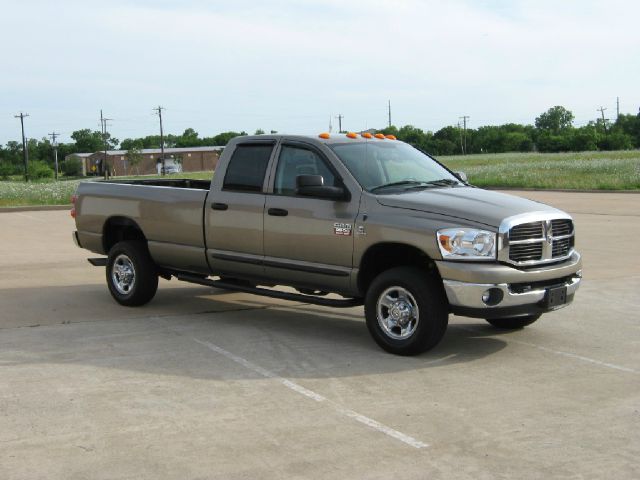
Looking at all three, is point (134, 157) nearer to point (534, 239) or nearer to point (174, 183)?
point (174, 183)

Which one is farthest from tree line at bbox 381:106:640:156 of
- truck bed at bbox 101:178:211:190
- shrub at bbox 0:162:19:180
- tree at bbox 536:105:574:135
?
truck bed at bbox 101:178:211:190

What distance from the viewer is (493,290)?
23.1 ft

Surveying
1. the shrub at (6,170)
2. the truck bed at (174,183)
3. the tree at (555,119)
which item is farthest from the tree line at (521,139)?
the truck bed at (174,183)

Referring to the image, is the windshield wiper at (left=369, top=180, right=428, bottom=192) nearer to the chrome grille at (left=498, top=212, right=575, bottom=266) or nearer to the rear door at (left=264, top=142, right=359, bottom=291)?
the rear door at (left=264, top=142, right=359, bottom=291)

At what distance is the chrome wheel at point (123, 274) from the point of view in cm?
978

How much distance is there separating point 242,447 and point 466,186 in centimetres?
433

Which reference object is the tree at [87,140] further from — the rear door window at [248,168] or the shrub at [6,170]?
the rear door window at [248,168]

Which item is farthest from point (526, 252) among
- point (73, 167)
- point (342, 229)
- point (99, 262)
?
point (73, 167)

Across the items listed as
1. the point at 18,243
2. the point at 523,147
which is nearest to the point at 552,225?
the point at 18,243

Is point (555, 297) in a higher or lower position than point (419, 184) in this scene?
lower

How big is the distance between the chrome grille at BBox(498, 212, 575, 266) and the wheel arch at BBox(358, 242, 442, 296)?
70cm

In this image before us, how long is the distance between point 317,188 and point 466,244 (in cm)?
151

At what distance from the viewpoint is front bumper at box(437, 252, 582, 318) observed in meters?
7.02

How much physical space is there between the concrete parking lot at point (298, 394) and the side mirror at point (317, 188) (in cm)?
141
